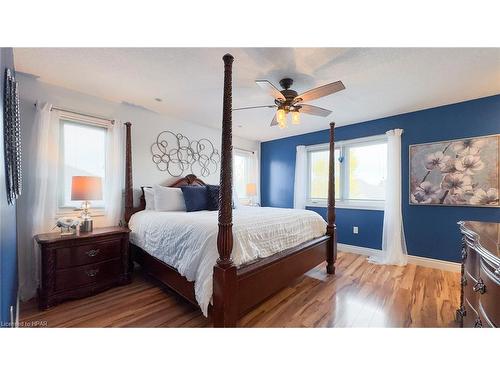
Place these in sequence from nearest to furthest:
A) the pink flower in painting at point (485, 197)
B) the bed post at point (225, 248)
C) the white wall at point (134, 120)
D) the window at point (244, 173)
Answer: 1. the bed post at point (225, 248)
2. the white wall at point (134, 120)
3. the pink flower in painting at point (485, 197)
4. the window at point (244, 173)

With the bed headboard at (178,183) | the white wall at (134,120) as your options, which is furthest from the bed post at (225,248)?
the bed headboard at (178,183)

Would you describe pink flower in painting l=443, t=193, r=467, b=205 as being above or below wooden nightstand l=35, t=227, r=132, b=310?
above

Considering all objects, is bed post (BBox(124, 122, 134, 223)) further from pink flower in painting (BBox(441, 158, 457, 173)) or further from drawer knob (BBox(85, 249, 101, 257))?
pink flower in painting (BBox(441, 158, 457, 173))

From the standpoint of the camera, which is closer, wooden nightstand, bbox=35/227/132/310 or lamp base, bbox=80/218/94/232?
wooden nightstand, bbox=35/227/132/310

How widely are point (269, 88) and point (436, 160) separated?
9.12 feet

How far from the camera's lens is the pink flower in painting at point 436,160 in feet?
9.29

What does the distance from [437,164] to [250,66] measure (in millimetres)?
2966

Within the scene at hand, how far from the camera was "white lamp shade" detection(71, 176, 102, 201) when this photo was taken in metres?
2.07

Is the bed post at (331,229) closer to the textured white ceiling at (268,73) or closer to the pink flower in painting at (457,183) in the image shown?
the textured white ceiling at (268,73)

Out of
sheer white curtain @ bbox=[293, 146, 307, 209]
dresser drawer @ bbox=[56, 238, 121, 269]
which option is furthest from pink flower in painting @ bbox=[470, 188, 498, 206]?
dresser drawer @ bbox=[56, 238, 121, 269]

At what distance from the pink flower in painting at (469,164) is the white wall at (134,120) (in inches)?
134

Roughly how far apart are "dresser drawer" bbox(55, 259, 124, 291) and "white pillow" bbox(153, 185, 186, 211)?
818mm

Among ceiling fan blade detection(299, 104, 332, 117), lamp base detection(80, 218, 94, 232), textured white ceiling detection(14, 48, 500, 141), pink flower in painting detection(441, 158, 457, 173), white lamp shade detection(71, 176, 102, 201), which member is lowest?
lamp base detection(80, 218, 94, 232)
